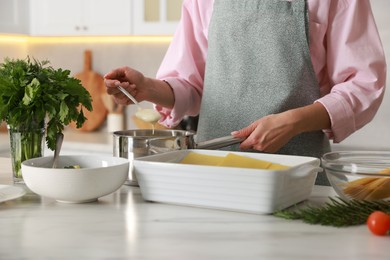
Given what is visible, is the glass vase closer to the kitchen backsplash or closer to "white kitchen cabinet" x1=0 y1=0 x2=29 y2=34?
the kitchen backsplash

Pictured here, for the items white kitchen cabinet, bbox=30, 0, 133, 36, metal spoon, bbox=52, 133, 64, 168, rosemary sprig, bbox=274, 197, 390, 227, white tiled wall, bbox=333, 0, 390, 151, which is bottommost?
white tiled wall, bbox=333, 0, 390, 151

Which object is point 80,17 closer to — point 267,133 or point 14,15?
point 14,15

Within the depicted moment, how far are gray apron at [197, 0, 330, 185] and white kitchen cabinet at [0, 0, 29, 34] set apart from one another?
2432mm

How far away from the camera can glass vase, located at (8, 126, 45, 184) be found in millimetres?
1492

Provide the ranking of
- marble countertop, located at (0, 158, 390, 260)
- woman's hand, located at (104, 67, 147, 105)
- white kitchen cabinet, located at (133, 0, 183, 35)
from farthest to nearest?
white kitchen cabinet, located at (133, 0, 183, 35) → woman's hand, located at (104, 67, 147, 105) → marble countertop, located at (0, 158, 390, 260)

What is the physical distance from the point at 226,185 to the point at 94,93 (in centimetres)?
301

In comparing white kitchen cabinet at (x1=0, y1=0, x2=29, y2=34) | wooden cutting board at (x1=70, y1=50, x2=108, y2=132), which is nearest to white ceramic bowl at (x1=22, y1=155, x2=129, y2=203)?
wooden cutting board at (x1=70, y1=50, x2=108, y2=132)

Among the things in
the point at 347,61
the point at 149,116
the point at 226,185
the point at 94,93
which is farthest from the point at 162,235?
the point at 94,93

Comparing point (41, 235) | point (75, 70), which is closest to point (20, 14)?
point (75, 70)

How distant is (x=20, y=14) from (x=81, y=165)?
2.87 metres

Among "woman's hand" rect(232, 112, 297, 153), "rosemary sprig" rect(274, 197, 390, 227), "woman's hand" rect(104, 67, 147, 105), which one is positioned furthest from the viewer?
"woman's hand" rect(104, 67, 147, 105)

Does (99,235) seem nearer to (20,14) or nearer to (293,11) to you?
→ (293,11)

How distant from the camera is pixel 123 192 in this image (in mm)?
1461

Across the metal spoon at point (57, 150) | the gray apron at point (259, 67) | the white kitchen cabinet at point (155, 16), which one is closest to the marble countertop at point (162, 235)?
the metal spoon at point (57, 150)
